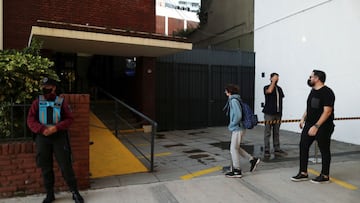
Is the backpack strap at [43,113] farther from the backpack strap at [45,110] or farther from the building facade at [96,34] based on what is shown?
the building facade at [96,34]

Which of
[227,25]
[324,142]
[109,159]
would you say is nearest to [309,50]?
[227,25]

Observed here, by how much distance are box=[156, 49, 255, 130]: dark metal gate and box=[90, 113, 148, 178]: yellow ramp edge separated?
3.49 meters

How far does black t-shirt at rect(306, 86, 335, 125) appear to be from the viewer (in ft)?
15.8

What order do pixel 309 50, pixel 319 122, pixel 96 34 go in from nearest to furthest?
pixel 319 122
pixel 96 34
pixel 309 50

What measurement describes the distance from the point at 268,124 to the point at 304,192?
2281 mm

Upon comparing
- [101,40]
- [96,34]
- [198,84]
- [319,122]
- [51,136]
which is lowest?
[51,136]

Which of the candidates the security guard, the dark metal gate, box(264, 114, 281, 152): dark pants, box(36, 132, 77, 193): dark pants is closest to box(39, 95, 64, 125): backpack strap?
the security guard

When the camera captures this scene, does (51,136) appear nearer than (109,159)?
Yes

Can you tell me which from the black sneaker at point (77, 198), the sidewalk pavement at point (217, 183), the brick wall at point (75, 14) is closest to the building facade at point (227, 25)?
the brick wall at point (75, 14)

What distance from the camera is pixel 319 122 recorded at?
4.79m

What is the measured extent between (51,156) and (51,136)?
0.29 metres

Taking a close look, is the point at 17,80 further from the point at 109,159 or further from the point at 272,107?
the point at 272,107

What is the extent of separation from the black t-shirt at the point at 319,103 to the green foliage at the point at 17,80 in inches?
161

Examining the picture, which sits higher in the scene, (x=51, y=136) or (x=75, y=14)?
(x=75, y=14)
